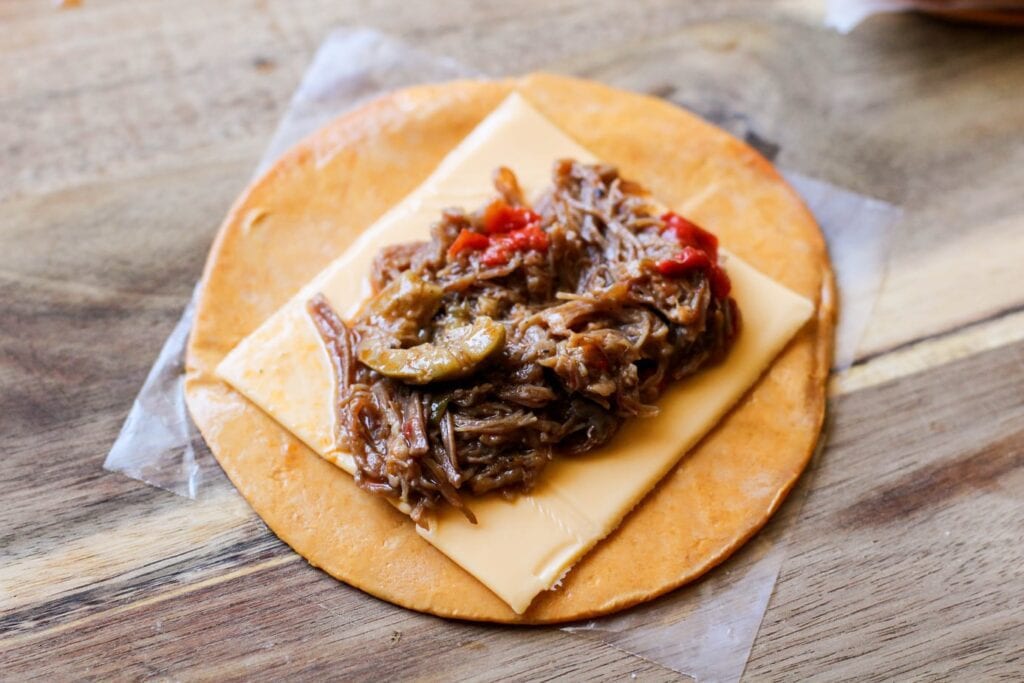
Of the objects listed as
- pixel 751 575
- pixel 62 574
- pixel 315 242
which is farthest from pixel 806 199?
pixel 62 574

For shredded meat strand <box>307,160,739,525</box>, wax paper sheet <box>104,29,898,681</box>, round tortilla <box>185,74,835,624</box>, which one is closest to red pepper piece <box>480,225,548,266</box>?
shredded meat strand <box>307,160,739,525</box>

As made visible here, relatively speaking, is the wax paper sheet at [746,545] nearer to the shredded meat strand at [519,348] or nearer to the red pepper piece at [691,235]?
the shredded meat strand at [519,348]

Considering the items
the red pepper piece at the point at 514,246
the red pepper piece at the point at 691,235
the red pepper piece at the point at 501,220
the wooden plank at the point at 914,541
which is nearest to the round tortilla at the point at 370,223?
the wooden plank at the point at 914,541

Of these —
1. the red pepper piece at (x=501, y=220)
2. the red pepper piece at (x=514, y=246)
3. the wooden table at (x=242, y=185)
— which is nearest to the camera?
the wooden table at (x=242, y=185)

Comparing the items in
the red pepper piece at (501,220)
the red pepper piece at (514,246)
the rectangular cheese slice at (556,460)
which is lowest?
the rectangular cheese slice at (556,460)

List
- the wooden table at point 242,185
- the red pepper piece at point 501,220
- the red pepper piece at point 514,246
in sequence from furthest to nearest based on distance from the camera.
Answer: the red pepper piece at point 501,220, the red pepper piece at point 514,246, the wooden table at point 242,185

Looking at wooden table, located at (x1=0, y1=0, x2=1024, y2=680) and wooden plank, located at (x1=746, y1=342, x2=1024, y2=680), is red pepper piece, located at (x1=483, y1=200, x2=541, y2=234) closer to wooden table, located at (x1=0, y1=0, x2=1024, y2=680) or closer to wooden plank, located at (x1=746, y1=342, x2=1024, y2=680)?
wooden table, located at (x1=0, y1=0, x2=1024, y2=680)

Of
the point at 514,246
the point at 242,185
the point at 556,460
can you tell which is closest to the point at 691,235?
the point at 514,246

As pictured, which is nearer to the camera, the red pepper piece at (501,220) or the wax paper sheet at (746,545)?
the wax paper sheet at (746,545)
